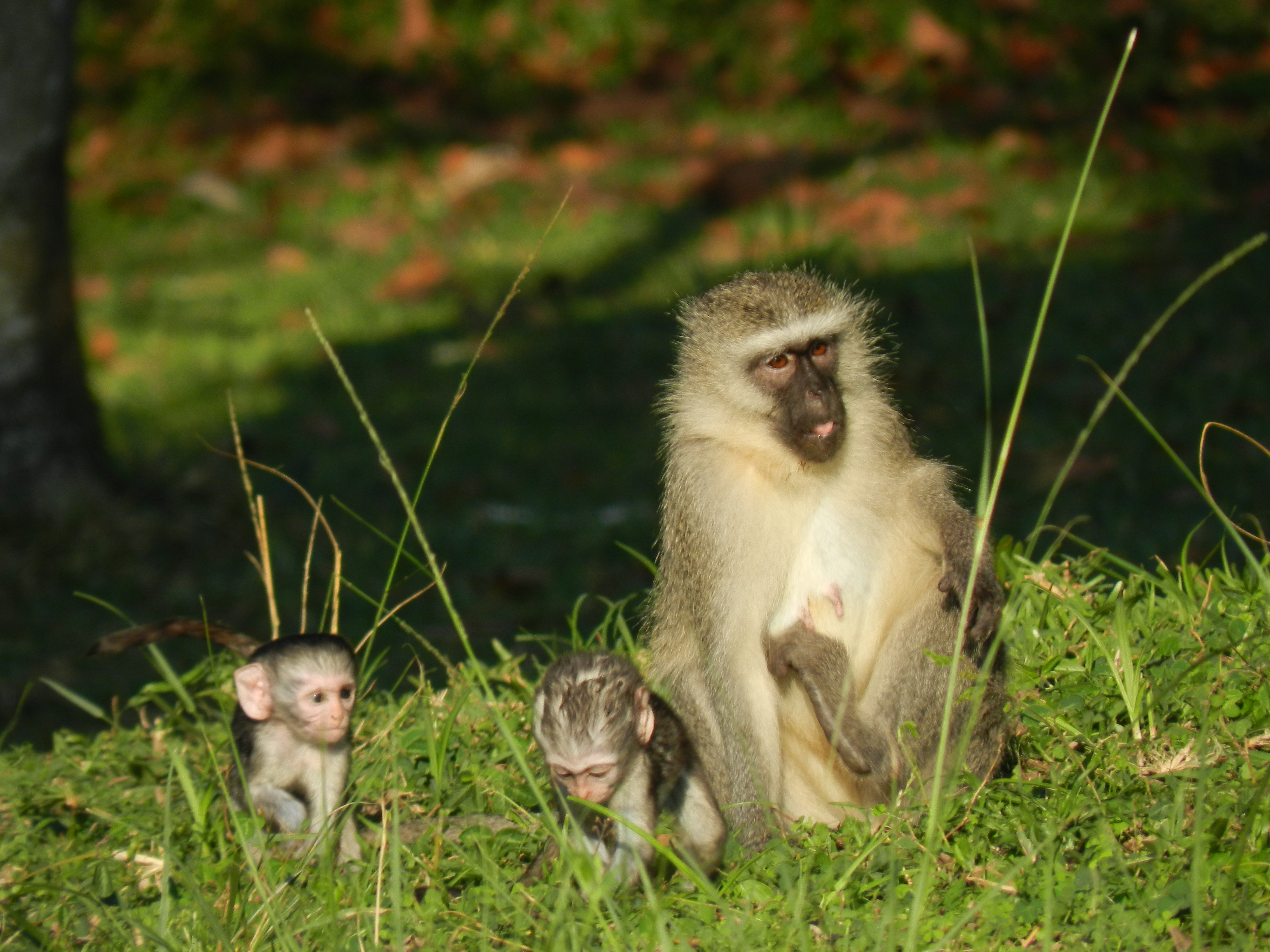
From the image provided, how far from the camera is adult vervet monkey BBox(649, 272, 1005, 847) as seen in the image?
11.0 ft

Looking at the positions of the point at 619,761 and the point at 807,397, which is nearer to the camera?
the point at 619,761

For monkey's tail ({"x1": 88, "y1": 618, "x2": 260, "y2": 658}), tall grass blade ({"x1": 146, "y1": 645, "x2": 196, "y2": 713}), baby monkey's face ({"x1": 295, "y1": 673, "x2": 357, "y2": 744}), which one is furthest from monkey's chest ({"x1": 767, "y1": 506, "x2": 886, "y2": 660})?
tall grass blade ({"x1": 146, "y1": 645, "x2": 196, "y2": 713})

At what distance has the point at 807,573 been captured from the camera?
3475 millimetres

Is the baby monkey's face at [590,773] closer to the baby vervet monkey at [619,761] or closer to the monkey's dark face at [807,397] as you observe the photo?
the baby vervet monkey at [619,761]

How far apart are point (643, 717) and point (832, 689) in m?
0.48

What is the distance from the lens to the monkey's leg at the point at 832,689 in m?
3.30

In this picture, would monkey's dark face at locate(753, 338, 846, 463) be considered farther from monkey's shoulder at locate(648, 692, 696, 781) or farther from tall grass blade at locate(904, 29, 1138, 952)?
monkey's shoulder at locate(648, 692, 696, 781)

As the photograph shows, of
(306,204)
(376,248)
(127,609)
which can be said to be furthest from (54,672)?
(306,204)

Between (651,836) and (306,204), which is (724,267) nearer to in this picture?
(306,204)

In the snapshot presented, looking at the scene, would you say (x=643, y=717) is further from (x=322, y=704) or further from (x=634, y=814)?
(x=322, y=704)

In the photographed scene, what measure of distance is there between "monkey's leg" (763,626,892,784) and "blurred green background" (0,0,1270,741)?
2.41 ft

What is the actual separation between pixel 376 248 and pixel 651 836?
793cm

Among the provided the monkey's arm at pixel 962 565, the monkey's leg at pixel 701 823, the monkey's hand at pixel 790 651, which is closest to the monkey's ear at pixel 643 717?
the monkey's leg at pixel 701 823

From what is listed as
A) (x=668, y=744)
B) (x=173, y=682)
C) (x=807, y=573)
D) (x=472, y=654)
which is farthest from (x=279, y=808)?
(x=807, y=573)
